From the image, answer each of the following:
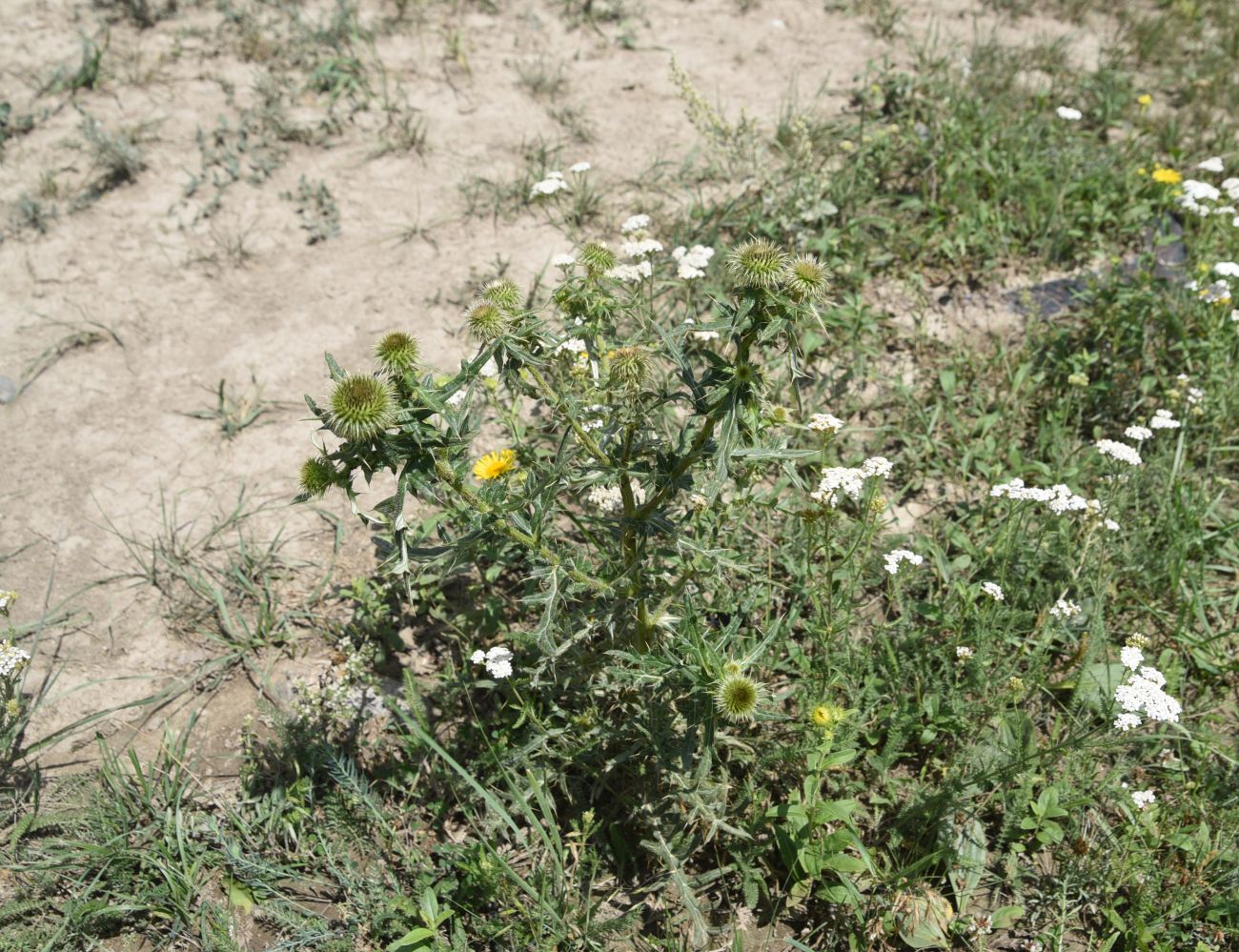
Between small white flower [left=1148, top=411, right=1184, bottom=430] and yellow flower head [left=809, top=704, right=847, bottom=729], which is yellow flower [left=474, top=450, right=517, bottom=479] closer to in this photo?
yellow flower head [left=809, top=704, right=847, bottom=729]

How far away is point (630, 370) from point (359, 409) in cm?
73

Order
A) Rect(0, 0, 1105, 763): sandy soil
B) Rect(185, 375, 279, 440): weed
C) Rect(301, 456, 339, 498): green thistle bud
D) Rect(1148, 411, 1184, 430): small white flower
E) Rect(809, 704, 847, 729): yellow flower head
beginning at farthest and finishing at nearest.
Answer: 1. Rect(185, 375, 279, 440): weed
2. Rect(0, 0, 1105, 763): sandy soil
3. Rect(1148, 411, 1184, 430): small white flower
4. Rect(809, 704, 847, 729): yellow flower head
5. Rect(301, 456, 339, 498): green thistle bud

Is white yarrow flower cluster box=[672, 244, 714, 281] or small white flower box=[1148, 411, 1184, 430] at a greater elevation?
white yarrow flower cluster box=[672, 244, 714, 281]

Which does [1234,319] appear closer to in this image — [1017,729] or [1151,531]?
[1151,531]

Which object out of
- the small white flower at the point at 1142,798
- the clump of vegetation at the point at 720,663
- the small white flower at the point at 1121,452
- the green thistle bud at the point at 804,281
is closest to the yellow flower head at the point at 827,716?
the clump of vegetation at the point at 720,663

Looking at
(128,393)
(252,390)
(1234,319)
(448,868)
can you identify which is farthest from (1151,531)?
(128,393)

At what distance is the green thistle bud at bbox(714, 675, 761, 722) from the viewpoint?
2457mm

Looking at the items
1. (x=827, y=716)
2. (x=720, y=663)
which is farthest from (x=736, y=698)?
(x=827, y=716)

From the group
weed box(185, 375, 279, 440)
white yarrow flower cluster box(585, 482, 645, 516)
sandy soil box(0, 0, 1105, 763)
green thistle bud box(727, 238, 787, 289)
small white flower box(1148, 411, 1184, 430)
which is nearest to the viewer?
green thistle bud box(727, 238, 787, 289)

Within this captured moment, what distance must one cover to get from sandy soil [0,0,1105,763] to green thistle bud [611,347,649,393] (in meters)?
1.79

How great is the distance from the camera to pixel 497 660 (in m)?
3.01

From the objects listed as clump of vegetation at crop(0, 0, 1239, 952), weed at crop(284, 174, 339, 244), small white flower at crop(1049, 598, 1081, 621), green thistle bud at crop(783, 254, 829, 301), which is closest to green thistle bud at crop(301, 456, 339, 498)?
clump of vegetation at crop(0, 0, 1239, 952)

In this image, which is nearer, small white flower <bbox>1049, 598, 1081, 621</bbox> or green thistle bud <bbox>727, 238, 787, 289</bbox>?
green thistle bud <bbox>727, 238, 787, 289</bbox>

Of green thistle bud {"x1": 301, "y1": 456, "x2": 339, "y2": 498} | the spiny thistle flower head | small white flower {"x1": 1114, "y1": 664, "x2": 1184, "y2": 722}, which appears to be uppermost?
the spiny thistle flower head
